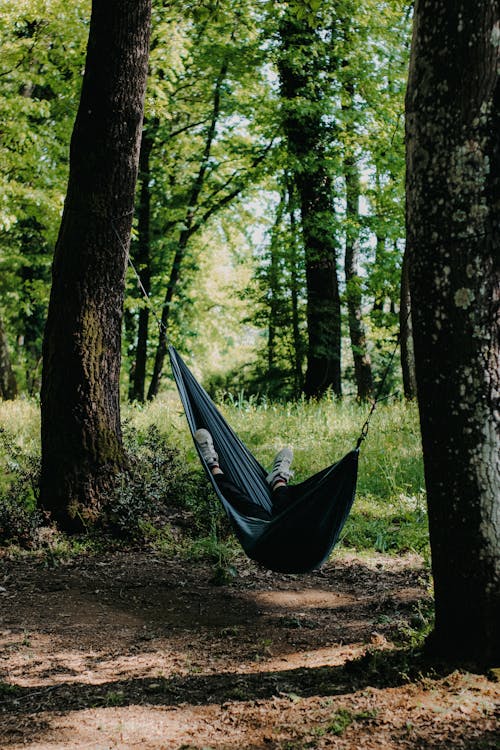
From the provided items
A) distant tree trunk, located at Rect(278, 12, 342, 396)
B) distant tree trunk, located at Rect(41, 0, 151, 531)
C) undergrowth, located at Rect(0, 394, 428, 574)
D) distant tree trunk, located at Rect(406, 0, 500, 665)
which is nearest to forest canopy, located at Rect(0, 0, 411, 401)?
distant tree trunk, located at Rect(278, 12, 342, 396)

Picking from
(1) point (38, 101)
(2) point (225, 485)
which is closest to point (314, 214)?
(1) point (38, 101)

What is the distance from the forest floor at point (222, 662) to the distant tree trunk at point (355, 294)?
6985 mm

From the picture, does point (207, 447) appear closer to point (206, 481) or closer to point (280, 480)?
point (280, 480)

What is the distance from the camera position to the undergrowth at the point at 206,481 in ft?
13.2

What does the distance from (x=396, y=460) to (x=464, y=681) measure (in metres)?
3.46

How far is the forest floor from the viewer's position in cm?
202

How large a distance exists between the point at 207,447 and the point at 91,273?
4.00ft

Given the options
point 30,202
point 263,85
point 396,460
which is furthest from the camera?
point 263,85

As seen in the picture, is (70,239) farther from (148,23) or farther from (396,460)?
(396,460)

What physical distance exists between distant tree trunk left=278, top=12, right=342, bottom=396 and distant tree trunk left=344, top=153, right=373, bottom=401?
555mm

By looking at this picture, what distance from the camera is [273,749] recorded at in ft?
6.34

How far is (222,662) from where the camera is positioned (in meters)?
2.61

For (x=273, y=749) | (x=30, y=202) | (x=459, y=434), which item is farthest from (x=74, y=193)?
(x=30, y=202)

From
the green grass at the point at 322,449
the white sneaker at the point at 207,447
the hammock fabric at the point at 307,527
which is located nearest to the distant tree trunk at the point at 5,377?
the green grass at the point at 322,449
